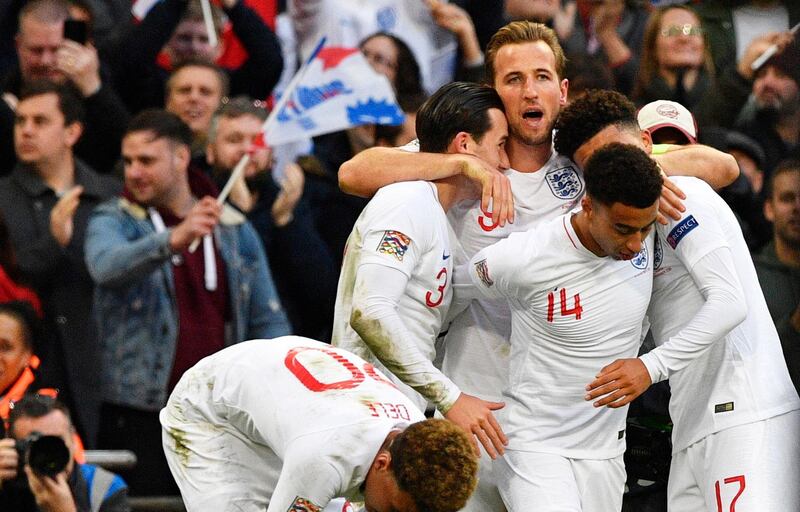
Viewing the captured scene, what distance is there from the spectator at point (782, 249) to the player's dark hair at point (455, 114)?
211cm

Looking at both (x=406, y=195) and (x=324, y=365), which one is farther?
(x=406, y=195)

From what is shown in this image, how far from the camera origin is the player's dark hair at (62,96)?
8.85 metres

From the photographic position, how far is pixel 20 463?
702cm

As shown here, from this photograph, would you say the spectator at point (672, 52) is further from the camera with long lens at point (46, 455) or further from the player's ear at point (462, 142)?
the camera with long lens at point (46, 455)

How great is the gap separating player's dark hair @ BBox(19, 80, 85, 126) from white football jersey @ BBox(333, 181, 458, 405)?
2.89 m

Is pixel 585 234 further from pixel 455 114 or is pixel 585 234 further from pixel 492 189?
pixel 455 114

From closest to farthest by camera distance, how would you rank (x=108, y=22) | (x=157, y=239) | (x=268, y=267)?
1. (x=157, y=239)
2. (x=268, y=267)
3. (x=108, y=22)

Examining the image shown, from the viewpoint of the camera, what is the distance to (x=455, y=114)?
21.8ft

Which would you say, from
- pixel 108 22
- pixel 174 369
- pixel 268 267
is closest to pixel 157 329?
pixel 174 369

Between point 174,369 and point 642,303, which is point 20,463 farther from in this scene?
point 642,303

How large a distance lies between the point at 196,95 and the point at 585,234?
4088mm

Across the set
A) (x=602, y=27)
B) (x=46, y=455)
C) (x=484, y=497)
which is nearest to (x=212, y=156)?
(x=46, y=455)

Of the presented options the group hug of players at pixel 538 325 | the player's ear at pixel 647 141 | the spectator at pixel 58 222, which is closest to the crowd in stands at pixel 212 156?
the spectator at pixel 58 222

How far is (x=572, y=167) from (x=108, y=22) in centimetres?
448
